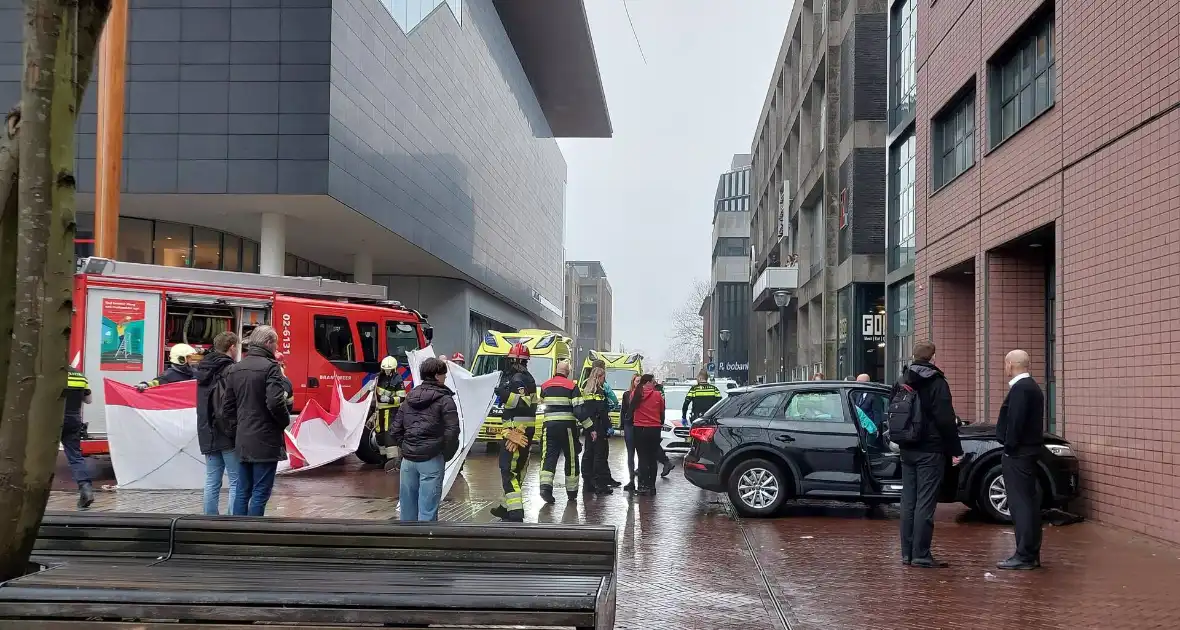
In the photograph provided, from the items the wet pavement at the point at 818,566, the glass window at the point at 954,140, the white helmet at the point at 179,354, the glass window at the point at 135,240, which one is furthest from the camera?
the glass window at the point at 135,240

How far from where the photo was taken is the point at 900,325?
77.4 ft

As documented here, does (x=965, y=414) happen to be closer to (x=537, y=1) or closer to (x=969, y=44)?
(x=969, y=44)

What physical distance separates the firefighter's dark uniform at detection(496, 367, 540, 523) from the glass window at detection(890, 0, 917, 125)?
14279 mm

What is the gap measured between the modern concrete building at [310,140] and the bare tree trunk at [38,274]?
22.8 metres

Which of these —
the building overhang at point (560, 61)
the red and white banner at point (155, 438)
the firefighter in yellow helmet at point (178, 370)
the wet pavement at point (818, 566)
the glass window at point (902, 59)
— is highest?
the building overhang at point (560, 61)

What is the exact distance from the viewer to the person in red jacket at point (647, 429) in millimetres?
13906

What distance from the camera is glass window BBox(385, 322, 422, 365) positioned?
62.4 ft

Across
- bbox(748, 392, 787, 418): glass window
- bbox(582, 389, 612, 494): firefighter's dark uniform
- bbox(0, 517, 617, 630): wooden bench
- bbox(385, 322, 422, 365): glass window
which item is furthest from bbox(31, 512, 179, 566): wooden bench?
bbox(385, 322, 422, 365): glass window

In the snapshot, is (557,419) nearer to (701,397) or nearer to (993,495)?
(993,495)

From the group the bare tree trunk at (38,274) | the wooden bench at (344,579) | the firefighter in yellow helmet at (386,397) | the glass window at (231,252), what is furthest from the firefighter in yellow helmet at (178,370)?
the glass window at (231,252)

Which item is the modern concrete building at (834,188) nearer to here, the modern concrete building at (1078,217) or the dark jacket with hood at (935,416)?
the modern concrete building at (1078,217)

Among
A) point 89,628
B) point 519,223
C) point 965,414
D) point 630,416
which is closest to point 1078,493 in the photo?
point 630,416

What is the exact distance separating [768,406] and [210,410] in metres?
6.23

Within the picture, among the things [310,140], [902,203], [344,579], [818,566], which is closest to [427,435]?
[344,579]
